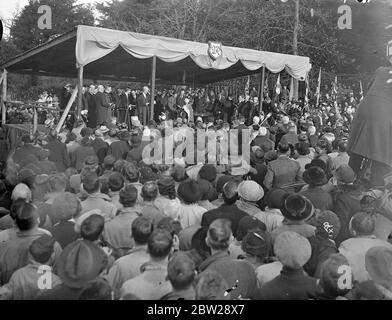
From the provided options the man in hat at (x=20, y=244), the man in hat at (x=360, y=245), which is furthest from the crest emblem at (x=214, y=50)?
the man in hat at (x=20, y=244)

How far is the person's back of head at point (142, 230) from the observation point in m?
3.01

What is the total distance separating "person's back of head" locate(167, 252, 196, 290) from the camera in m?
2.39

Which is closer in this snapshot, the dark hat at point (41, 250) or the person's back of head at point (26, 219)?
the dark hat at point (41, 250)

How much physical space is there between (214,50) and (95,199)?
8.03m

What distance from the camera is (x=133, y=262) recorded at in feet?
9.84

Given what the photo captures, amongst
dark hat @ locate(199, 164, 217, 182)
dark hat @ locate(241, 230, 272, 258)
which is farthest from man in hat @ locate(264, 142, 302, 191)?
dark hat @ locate(241, 230, 272, 258)

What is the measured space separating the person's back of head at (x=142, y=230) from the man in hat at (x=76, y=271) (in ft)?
1.24

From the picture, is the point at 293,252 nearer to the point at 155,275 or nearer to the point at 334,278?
the point at 334,278

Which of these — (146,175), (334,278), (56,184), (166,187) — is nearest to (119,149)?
(146,175)

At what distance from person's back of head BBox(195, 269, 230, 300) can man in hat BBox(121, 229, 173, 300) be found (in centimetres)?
30

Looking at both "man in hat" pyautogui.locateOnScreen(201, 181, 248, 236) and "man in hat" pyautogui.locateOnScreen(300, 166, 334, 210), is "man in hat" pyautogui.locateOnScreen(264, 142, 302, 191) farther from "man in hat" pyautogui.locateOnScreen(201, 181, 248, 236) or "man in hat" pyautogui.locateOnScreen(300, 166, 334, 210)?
"man in hat" pyautogui.locateOnScreen(201, 181, 248, 236)

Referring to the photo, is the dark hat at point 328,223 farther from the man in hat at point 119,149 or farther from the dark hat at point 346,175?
the man in hat at point 119,149

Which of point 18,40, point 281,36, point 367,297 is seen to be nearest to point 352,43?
point 281,36

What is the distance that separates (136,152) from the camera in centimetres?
712
